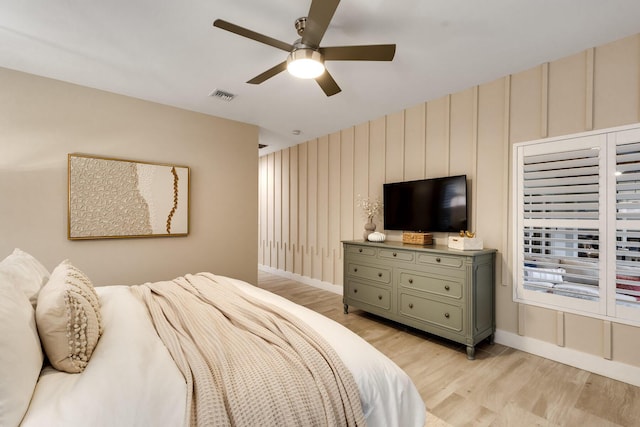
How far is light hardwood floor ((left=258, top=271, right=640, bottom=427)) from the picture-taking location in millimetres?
1815

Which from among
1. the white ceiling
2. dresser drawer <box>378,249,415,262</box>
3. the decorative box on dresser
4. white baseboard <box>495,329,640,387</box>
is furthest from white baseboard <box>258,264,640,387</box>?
the white ceiling

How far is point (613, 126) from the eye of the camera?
228 cm

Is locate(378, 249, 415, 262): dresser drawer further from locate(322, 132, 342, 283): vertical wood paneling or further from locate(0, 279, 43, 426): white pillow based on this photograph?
locate(0, 279, 43, 426): white pillow

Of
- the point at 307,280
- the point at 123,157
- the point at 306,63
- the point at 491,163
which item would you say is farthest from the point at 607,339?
the point at 123,157

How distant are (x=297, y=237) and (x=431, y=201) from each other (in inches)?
111

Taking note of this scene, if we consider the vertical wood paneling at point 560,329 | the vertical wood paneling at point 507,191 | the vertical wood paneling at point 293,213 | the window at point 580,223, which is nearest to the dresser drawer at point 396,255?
the vertical wood paneling at point 507,191

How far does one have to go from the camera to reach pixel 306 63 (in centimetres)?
A: 199

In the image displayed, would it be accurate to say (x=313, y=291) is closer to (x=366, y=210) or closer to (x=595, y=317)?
(x=366, y=210)

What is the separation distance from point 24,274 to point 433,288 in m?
2.96

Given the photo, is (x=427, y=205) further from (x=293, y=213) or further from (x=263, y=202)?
(x=263, y=202)

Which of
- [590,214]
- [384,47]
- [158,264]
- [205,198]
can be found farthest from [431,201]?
[158,264]

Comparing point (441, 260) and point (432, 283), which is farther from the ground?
point (441, 260)

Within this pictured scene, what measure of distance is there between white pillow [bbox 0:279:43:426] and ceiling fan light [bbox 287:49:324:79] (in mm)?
1900

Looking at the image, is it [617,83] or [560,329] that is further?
[560,329]
